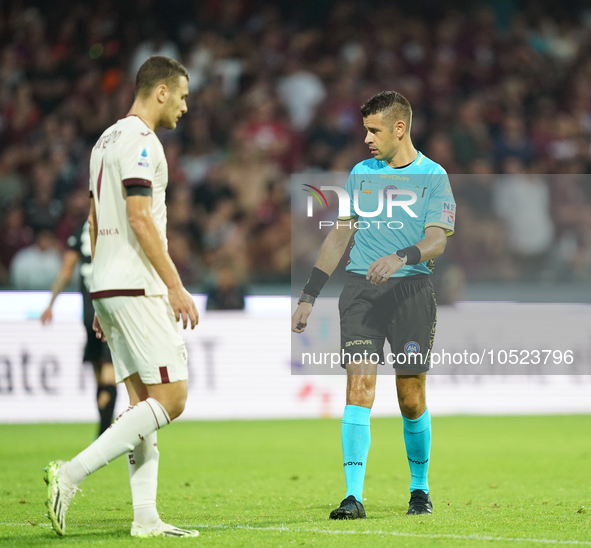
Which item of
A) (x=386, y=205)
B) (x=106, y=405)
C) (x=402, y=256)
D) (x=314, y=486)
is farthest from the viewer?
(x=106, y=405)

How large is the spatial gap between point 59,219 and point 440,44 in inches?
310

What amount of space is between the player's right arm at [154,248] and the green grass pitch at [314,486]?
114 centimetres

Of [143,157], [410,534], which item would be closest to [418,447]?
[410,534]

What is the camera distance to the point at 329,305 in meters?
12.2

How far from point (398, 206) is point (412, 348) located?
86cm

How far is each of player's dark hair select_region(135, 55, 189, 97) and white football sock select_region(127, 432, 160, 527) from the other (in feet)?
5.76

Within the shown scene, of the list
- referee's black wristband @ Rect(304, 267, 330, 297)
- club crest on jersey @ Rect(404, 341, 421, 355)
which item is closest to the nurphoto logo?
referee's black wristband @ Rect(304, 267, 330, 297)

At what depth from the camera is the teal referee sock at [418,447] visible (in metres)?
5.74

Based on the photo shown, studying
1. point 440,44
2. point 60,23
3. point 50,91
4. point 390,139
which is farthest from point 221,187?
point 390,139

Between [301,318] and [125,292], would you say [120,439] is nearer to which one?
[125,292]

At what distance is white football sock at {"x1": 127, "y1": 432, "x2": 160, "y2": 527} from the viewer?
473 centimetres

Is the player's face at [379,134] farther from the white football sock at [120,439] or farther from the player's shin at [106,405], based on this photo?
the player's shin at [106,405]

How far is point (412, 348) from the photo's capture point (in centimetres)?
560

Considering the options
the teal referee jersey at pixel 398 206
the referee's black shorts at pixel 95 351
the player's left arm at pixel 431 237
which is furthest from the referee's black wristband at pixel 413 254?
the referee's black shorts at pixel 95 351
